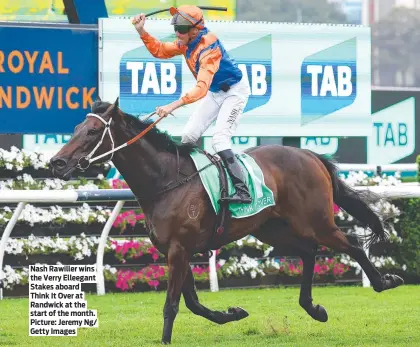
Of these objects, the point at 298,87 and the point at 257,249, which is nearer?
the point at 257,249

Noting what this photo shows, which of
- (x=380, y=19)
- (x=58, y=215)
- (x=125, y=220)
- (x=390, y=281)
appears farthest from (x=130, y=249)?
(x=380, y=19)

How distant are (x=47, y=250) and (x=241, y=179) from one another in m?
2.74

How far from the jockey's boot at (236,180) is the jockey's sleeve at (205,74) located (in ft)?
1.67

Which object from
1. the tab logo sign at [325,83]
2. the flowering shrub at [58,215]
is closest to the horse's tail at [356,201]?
the flowering shrub at [58,215]

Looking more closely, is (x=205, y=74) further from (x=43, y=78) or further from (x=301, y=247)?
(x=43, y=78)

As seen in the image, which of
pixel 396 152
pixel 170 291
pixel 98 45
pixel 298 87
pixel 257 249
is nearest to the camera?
pixel 170 291

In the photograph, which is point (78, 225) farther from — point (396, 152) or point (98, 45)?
point (396, 152)

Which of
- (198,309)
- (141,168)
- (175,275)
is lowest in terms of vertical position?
(198,309)

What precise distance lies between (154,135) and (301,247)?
53.1 inches

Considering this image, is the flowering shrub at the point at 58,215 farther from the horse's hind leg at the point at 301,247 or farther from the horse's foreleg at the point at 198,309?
the horse's foreleg at the point at 198,309

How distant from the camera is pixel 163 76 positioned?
992 cm

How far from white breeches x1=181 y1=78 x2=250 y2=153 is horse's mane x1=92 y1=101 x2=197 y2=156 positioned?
5.8 inches

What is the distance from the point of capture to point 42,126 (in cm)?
870

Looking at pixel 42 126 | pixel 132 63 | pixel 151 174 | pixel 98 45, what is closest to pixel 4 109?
pixel 42 126
